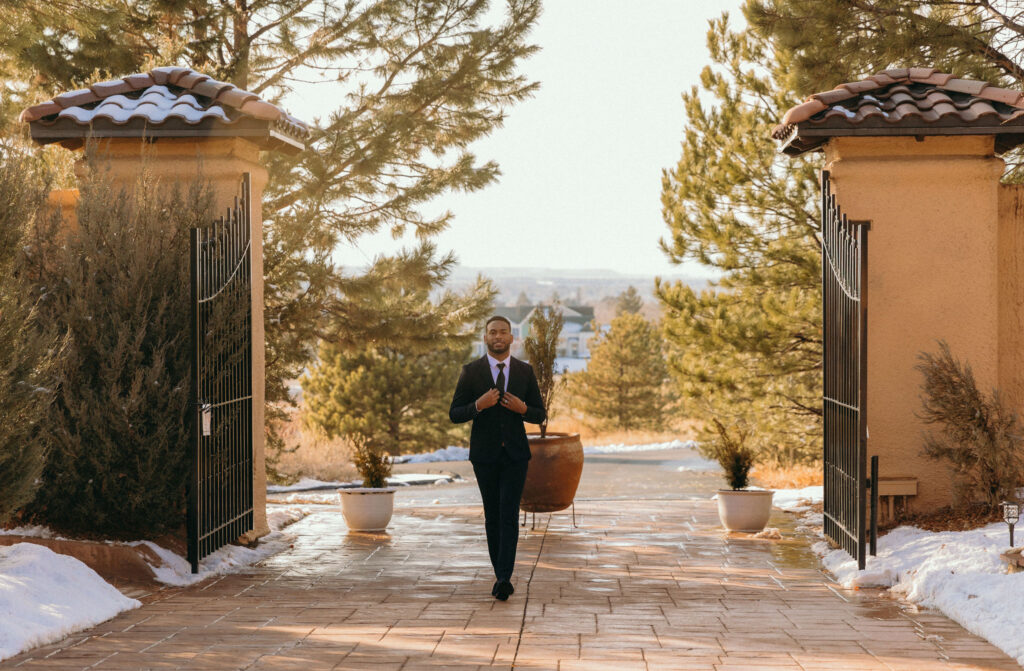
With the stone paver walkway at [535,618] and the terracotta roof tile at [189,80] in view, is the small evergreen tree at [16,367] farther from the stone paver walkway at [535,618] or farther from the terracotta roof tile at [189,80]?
the terracotta roof tile at [189,80]

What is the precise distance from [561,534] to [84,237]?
4.67 metres

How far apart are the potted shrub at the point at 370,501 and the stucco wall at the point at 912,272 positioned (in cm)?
419

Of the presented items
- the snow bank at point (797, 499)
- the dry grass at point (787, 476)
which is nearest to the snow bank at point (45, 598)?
the snow bank at point (797, 499)

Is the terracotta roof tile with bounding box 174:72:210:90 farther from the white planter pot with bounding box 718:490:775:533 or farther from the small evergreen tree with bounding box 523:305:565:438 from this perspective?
the white planter pot with bounding box 718:490:775:533

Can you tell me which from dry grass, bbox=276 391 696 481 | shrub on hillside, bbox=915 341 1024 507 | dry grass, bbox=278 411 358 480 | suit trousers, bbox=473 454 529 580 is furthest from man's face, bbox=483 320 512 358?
dry grass, bbox=278 411 358 480

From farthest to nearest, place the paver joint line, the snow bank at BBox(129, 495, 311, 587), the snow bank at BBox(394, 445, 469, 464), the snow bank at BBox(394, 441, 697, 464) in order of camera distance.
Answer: the snow bank at BBox(394, 441, 697, 464)
the snow bank at BBox(394, 445, 469, 464)
the snow bank at BBox(129, 495, 311, 587)
the paver joint line

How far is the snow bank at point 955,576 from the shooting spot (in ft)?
18.8

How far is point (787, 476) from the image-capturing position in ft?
60.3

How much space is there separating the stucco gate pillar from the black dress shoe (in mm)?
3112

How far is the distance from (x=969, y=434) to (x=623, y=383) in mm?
34046

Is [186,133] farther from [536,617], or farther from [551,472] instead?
[536,617]

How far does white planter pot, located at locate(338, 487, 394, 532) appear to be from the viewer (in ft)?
31.8

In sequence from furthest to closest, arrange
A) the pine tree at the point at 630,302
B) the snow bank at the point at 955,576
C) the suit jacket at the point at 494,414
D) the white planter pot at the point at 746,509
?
the pine tree at the point at 630,302 < the white planter pot at the point at 746,509 < the suit jacket at the point at 494,414 < the snow bank at the point at 955,576

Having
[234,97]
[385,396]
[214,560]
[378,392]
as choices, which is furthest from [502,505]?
[385,396]
